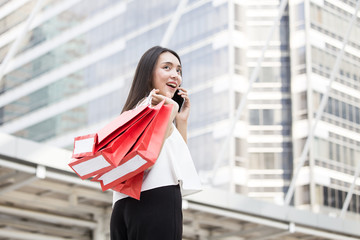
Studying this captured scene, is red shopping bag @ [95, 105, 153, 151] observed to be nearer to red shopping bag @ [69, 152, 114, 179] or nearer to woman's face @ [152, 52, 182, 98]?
red shopping bag @ [69, 152, 114, 179]

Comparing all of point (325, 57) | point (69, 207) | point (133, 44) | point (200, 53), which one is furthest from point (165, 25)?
point (69, 207)

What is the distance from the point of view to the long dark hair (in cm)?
228

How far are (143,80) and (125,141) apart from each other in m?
0.44

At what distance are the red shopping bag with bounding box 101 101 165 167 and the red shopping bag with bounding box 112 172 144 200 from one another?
179mm

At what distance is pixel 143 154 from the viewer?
1870mm

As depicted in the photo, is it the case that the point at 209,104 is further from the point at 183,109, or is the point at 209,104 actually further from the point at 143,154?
the point at 143,154

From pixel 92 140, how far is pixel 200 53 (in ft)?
115

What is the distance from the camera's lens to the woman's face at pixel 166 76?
2.29 meters

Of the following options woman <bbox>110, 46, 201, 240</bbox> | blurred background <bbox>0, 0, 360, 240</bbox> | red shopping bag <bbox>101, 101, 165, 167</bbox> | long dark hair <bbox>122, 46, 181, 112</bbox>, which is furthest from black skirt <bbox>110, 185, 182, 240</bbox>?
blurred background <bbox>0, 0, 360, 240</bbox>

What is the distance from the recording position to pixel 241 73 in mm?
45375

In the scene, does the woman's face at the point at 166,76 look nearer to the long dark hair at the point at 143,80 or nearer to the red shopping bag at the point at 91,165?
the long dark hair at the point at 143,80

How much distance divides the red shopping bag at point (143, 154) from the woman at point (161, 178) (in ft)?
0.09

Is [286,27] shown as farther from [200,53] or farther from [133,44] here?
[133,44]

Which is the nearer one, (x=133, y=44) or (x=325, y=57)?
(x=133, y=44)
